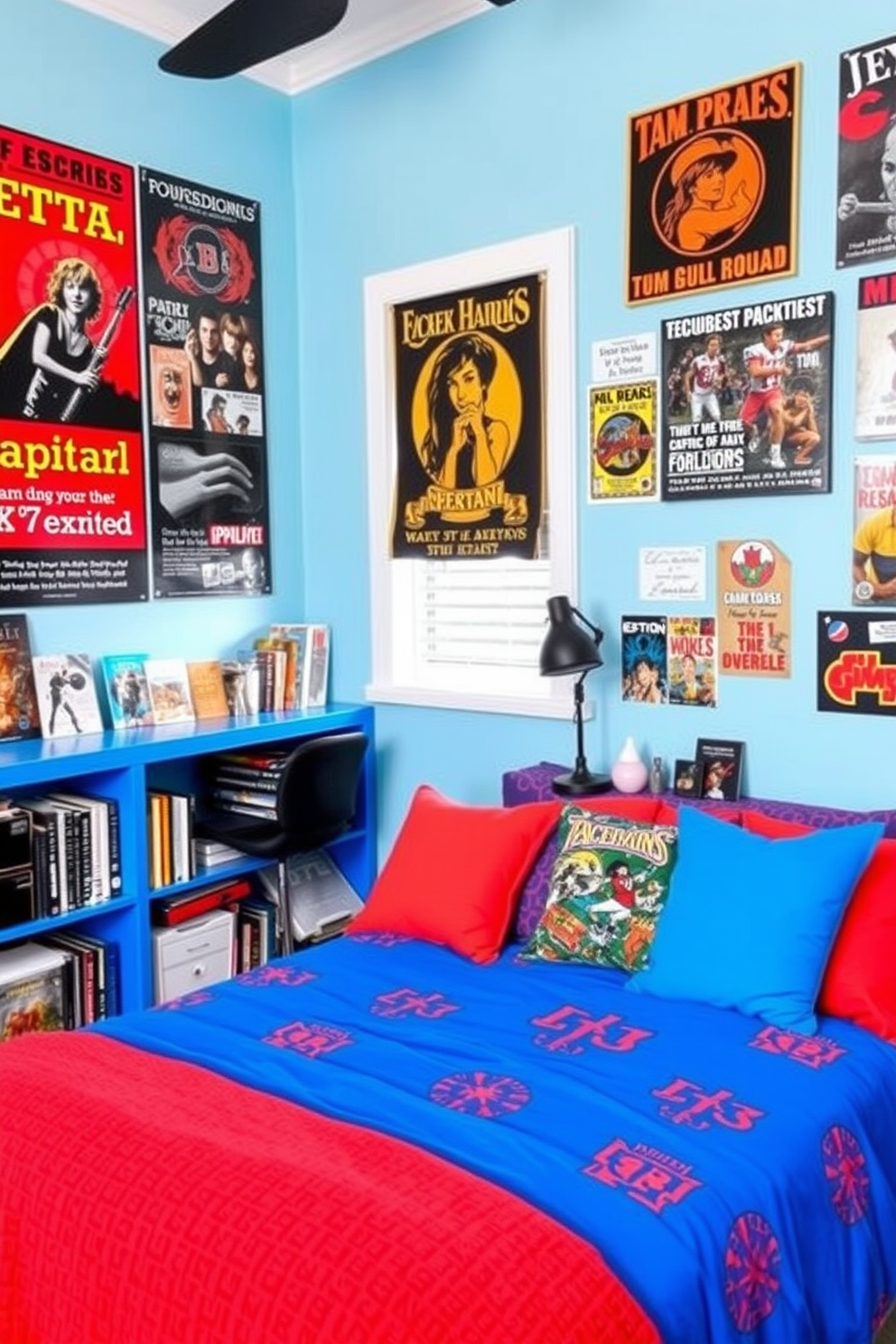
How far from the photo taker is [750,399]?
2809 millimetres

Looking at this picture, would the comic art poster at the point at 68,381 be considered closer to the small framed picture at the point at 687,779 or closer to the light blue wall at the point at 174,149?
the light blue wall at the point at 174,149

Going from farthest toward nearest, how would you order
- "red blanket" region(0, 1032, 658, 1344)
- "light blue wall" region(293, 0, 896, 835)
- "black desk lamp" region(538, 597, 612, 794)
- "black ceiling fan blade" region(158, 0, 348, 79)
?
1. "black desk lamp" region(538, 597, 612, 794)
2. "light blue wall" region(293, 0, 896, 835)
3. "black ceiling fan blade" region(158, 0, 348, 79)
4. "red blanket" region(0, 1032, 658, 1344)

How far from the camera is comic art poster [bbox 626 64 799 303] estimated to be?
107 inches

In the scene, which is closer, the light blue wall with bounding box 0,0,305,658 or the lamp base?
the lamp base

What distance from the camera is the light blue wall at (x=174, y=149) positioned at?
10.0 ft

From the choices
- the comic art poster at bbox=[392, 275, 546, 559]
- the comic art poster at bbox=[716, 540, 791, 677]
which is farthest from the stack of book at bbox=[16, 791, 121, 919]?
the comic art poster at bbox=[716, 540, 791, 677]

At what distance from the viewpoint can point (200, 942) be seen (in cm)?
317

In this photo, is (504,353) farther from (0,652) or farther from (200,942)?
(200,942)

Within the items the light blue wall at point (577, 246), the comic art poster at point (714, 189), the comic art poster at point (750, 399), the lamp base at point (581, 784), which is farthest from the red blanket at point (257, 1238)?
the comic art poster at point (714, 189)

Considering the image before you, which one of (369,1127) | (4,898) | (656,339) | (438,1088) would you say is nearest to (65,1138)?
(369,1127)

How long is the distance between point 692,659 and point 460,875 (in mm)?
885

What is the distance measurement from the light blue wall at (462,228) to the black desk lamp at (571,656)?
165mm

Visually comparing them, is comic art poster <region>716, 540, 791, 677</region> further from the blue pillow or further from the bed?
the blue pillow

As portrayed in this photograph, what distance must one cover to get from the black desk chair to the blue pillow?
1.18 meters
